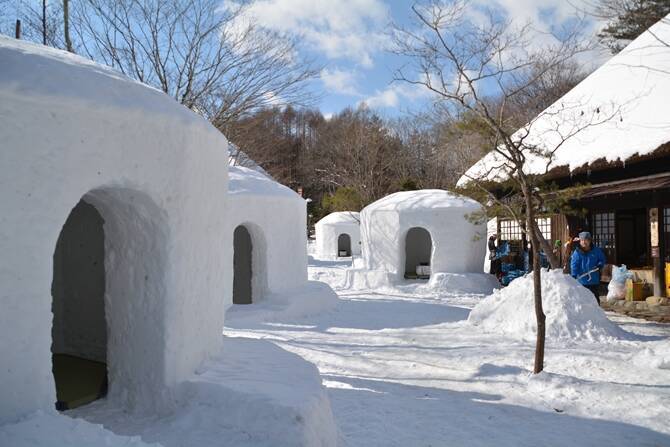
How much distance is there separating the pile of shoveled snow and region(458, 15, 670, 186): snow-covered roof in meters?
2.31

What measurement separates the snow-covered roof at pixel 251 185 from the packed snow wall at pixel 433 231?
404 centimetres

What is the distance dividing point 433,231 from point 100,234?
984cm

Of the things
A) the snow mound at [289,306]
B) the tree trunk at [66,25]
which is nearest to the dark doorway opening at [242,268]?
the snow mound at [289,306]

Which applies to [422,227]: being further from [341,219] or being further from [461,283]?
[341,219]

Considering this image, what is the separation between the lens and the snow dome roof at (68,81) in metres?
2.88

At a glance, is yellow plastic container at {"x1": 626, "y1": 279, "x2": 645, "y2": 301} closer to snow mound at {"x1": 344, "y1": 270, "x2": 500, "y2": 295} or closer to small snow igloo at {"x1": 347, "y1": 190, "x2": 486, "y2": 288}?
snow mound at {"x1": 344, "y1": 270, "x2": 500, "y2": 295}

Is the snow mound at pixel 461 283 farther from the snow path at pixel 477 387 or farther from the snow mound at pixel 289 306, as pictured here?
the snow path at pixel 477 387

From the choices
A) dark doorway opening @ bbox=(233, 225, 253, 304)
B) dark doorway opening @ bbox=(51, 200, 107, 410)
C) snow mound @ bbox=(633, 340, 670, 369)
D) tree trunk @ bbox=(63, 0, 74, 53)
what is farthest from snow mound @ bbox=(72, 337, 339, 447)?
tree trunk @ bbox=(63, 0, 74, 53)

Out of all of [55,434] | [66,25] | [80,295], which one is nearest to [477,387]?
[55,434]

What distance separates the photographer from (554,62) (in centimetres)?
658

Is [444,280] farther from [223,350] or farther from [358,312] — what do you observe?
[223,350]

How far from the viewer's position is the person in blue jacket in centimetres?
795

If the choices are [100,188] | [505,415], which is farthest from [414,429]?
[100,188]

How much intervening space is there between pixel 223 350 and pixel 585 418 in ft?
11.6
